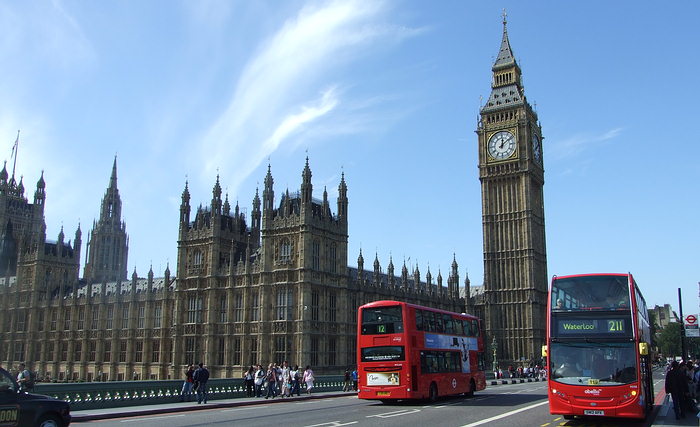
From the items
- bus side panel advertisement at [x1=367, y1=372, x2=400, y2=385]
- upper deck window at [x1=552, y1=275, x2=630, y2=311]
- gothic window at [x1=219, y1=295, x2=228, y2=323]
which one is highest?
gothic window at [x1=219, y1=295, x2=228, y2=323]

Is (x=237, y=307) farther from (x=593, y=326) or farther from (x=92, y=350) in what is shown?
(x=593, y=326)

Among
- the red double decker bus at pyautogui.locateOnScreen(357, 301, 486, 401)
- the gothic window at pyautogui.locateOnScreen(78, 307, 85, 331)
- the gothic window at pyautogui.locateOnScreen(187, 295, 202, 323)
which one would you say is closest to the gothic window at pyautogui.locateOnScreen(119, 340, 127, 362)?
the gothic window at pyautogui.locateOnScreen(78, 307, 85, 331)

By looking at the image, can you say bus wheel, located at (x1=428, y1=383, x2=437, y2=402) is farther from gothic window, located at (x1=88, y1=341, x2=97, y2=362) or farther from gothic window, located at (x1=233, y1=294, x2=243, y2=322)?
gothic window, located at (x1=88, y1=341, x2=97, y2=362)

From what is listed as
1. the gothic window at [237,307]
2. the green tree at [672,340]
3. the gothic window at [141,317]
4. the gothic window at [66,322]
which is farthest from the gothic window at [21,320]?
the green tree at [672,340]

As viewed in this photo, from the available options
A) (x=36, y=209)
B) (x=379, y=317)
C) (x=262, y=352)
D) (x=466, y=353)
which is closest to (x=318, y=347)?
(x=262, y=352)

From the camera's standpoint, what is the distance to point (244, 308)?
190 ft

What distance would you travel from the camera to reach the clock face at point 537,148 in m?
89.9

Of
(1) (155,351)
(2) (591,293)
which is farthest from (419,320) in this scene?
(1) (155,351)

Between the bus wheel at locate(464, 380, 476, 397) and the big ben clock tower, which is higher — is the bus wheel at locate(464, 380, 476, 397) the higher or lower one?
the lower one

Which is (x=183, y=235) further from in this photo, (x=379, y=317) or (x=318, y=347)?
(x=379, y=317)

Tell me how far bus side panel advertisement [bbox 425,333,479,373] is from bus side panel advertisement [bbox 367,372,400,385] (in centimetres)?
243

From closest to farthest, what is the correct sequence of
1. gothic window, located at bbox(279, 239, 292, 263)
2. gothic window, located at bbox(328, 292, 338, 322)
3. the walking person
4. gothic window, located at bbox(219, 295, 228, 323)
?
1. the walking person
2. gothic window, located at bbox(279, 239, 292, 263)
3. gothic window, located at bbox(328, 292, 338, 322)
4. gothic window, located at bbox(219, 295, 228, 323)

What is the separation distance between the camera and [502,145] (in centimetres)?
8875

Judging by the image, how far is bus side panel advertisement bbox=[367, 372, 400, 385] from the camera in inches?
1089
